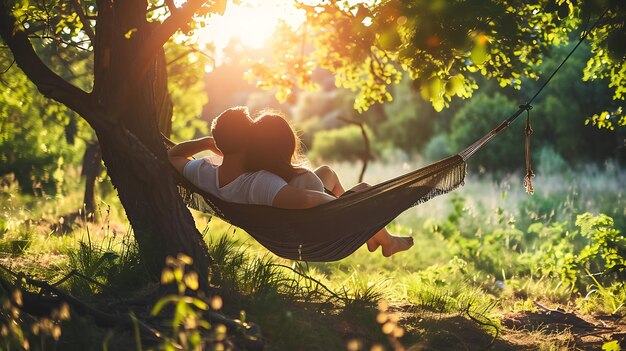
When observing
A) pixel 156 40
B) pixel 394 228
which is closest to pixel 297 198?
pixel 156 40

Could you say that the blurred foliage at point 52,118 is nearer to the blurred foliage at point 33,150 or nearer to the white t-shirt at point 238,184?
the blurred foliage at point 33,150

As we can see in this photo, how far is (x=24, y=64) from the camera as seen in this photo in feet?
10.9

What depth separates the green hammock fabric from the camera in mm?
3508

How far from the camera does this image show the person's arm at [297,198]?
360 centimetres

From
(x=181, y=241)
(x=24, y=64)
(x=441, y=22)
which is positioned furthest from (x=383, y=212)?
(x=24, y=64)

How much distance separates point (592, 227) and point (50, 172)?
5.42m

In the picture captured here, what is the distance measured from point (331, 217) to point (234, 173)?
2.33 feet

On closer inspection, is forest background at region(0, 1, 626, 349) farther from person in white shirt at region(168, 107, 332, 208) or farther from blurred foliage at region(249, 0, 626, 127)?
person in white shirt at region(168, 107, 332, 208)

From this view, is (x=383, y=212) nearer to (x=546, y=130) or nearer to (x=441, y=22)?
(x=441, y=22)

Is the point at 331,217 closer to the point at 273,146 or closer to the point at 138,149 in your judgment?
the point at 273,146

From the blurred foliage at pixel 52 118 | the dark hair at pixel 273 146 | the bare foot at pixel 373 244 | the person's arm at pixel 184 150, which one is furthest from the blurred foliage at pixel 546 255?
the blurred foliage at pixel 52 118

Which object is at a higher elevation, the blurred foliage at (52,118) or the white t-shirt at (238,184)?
the blurred foliage at (52,118)

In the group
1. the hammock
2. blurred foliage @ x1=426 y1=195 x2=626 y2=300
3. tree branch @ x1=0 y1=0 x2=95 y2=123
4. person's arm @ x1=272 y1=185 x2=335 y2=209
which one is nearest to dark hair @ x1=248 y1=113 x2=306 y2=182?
person's arm @ x1=272 y1=185 x2=335 y2=209

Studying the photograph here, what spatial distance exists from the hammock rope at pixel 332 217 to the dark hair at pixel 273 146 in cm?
30
